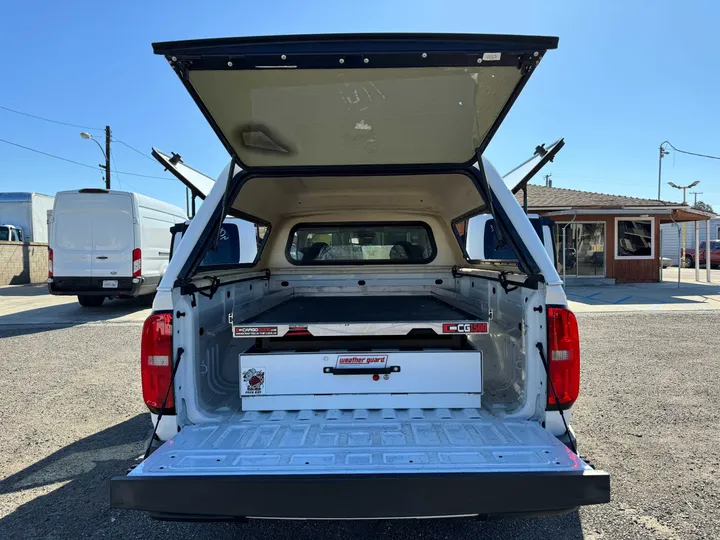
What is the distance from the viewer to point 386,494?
5.50 feet

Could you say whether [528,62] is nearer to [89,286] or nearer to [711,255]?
[89,286]

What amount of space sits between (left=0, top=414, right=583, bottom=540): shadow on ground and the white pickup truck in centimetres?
49

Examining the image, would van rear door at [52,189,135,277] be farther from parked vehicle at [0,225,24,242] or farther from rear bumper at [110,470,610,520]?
parked vehicle at [0,225,24,242]

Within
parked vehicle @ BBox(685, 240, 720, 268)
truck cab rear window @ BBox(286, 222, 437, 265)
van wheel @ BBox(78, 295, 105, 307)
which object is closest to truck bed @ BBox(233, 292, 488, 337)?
truck cab rear window @ BBox(286, 222, 437, 265)

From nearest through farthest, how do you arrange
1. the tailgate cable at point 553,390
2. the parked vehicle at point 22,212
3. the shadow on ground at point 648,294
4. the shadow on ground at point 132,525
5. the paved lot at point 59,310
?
the tailgate cable at point 553,390 < the shadow on ground at point 132,525 < the paved lot at point 59,310 < the shadow on ground at point 648,294 < the parked vehicle at point 22,212

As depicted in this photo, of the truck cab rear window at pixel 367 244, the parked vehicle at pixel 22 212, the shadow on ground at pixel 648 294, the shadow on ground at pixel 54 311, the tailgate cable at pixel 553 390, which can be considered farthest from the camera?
the parked vehicle at pixel 22 212

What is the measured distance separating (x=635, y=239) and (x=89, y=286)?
18.3 meters

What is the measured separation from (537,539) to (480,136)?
2.26 m

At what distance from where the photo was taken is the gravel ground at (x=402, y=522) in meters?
2.45

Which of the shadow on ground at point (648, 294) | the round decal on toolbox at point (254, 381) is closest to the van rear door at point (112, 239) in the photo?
the round decal on toolbox at point (254, 381)

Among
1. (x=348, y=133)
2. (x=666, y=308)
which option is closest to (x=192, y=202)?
(x=348, y=133)

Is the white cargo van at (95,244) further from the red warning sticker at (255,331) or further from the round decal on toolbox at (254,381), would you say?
the round decal on toolbox at (254,381)

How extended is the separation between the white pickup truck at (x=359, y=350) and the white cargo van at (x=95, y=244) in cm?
805

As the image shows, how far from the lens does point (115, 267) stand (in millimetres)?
10172
